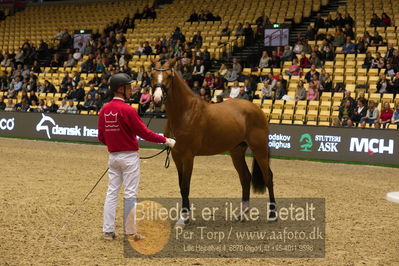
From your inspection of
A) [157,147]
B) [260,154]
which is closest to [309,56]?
[157,147]

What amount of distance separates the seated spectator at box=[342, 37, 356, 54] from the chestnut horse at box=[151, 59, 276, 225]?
44.9 ft

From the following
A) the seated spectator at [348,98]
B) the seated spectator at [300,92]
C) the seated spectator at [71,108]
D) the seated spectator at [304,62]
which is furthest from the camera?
the seated spectator at [71,108]

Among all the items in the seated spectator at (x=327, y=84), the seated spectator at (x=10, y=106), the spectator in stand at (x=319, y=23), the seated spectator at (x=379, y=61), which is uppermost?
the spectator in stand at (x=319, y=23)

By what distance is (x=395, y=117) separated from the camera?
17.4 metres

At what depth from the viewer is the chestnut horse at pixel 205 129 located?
8383mm

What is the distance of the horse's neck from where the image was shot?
8484 millimetres

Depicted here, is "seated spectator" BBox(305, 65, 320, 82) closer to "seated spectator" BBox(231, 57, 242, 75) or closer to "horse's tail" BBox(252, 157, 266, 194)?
"seated spectator" BBox(231, 57, 242, 75)

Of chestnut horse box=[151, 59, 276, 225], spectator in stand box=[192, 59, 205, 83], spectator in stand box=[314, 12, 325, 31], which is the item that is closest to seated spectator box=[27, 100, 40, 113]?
spectator in stand box=[192, 59, 205, 83]

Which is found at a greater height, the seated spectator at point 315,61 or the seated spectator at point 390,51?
the seated spectator at point 390,51

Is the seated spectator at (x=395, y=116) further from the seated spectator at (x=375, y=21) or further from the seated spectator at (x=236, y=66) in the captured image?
the seated spectator at (x=236, y=66)

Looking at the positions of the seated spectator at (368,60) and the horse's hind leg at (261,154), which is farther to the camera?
the seated spectator at (368,60)

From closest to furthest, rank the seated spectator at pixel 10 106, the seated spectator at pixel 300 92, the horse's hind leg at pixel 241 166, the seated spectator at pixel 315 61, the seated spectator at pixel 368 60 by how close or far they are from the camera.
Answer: the horse's hind leg at pixel 241 166 → the seated spectator at pixel 300 92 → the seated spectator at pixel 368 60 → the seated spectator at pixel 315 61 → the seated spectator at pixel 10 106

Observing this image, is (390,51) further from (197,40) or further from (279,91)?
(197,40)

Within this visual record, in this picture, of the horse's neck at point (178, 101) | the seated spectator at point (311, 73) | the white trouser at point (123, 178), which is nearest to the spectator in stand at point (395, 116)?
the seated spectator at point (311, 73)
